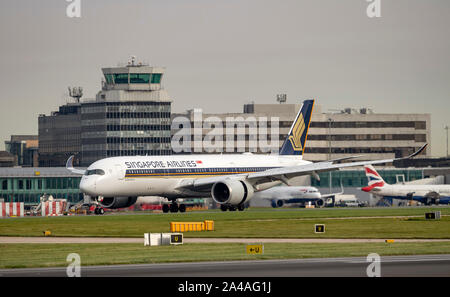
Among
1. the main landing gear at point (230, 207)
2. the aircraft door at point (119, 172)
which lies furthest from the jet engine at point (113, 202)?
the main landing gear at point (230, 207)

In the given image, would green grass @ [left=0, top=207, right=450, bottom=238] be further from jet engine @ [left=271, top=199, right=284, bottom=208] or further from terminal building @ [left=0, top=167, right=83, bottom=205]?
terminal building @ [left=0, top=167, right=83, bottom=205]

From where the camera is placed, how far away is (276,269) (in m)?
40.5

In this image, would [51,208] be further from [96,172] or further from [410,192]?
[410,192]

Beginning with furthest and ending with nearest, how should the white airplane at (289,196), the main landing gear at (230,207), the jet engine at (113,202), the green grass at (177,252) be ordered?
the white airplane at (289,196)
the main landing gear at (230,207)
the jet engine at (113,202)
the green grass at (177,252)

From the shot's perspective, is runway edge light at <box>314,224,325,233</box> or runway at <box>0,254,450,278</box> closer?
runway at <box>0,254,450,278</box>

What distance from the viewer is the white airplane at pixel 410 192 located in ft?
474

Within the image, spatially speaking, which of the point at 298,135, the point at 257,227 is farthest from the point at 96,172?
the point at 298,135

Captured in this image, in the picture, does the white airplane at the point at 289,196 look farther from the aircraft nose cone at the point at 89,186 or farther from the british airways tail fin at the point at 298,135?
the aircraft nose cone at the point at 89,186

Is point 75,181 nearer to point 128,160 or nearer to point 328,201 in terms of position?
point 328,201

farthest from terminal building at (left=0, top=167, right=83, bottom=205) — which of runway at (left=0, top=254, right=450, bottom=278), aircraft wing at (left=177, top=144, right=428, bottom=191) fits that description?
runway at (left=0, top=254, right=450, bottom=278)

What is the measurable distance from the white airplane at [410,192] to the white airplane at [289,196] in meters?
8.95

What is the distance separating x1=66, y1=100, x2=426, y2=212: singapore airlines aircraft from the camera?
95.0 metres

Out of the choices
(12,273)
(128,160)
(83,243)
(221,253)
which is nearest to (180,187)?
(128,160)

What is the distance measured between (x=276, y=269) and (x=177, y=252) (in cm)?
1068
